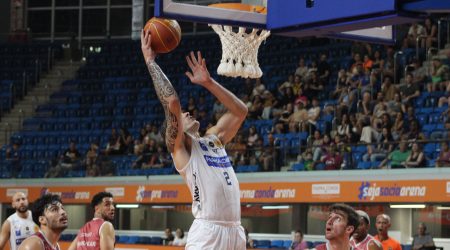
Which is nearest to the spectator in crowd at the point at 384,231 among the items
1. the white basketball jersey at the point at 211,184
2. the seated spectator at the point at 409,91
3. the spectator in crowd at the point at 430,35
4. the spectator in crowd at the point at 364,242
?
the spectator in crowd at the point at 364,242

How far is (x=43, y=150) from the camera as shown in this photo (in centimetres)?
2295

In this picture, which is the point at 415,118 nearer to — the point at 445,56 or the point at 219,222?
the point at 445,56

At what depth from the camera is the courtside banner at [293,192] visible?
15602 mm

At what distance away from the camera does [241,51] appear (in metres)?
8.91

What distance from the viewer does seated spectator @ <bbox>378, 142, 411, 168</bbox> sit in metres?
15.3

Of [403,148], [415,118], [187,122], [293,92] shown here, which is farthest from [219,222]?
[293,92]

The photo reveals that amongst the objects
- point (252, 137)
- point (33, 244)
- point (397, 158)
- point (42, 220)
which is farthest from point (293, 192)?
point (33, 244)

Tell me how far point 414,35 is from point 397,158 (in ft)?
14.3

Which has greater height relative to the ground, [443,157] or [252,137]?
[252,137]

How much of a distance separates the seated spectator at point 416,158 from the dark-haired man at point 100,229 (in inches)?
286

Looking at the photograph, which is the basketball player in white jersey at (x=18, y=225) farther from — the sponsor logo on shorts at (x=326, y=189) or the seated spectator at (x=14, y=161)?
the seated spectator at (x=14, y=161)

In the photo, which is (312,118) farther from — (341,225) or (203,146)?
(341,225)

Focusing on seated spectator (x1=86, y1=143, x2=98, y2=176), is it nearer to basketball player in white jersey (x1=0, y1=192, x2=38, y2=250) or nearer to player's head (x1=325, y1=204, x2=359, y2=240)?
basketball player in white jersey (x1=0, y1=192, x2=38, y2=250)

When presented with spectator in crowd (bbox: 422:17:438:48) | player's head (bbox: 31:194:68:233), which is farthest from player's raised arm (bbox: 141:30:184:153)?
spectator in crowd (bbox: 422:17:438:48)
